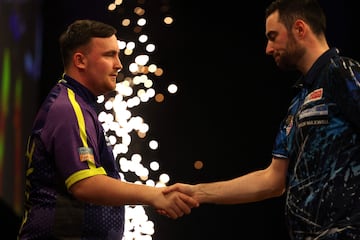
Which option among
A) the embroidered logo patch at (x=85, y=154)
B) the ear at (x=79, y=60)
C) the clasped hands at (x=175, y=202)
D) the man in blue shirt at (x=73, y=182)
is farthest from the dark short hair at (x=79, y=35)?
the clasped hands at (x=175, y=202)

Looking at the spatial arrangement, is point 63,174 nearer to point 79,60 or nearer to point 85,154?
point 85,154

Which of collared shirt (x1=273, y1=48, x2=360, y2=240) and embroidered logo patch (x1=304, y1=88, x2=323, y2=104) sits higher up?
embroidered logo patch (x1=304, y1=88, x2=323, y2=104)

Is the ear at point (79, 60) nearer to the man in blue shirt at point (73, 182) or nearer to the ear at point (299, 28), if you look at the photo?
the man in blue shirt at point (73, 182)

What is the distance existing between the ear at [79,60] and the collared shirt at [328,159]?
77cm

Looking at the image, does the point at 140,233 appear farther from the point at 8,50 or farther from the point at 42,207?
the point at 42,207

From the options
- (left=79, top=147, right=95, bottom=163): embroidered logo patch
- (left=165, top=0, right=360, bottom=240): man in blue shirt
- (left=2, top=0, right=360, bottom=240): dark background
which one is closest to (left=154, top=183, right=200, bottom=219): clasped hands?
(left=79, top=147, right=95, bottom=163): embroidered logo patch

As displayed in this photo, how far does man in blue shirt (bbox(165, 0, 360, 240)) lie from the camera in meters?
1.75

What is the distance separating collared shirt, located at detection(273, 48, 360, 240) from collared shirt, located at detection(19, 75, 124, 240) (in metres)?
0.59

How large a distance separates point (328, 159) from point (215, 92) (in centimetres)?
208

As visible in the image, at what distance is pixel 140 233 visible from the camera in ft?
11.8

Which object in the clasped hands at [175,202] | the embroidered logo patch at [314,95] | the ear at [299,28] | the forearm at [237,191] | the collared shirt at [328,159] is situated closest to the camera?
the collared shirt at [328,159]

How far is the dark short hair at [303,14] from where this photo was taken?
2.05m

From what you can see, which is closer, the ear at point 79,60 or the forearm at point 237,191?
the ear at point 79,60

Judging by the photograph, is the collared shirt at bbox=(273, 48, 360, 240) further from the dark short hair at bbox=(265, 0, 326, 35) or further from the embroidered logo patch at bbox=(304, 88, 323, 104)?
the dark short hair at bbox=(265, 0, 326, 35)
